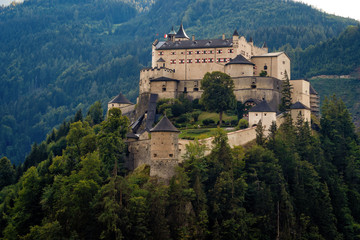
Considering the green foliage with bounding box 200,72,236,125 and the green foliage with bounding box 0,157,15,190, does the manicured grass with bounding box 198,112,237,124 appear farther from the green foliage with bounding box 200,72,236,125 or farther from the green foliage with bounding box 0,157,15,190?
the green foliage with bounding box 0,157,15,190

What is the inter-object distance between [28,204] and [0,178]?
74.5ft

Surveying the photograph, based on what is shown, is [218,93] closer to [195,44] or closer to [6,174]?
[195,44]

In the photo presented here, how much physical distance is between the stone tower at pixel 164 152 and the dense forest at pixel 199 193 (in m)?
0.93

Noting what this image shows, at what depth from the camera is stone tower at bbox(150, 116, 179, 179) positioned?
5775 centimetres

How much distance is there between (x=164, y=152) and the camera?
57.9m

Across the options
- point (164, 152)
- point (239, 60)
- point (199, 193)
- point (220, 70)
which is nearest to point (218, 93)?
point (239, 60)

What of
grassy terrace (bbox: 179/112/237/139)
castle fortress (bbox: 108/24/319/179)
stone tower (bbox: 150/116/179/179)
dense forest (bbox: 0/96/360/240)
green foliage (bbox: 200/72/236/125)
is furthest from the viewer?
castle fortress (bbox: 108/24/319/179)

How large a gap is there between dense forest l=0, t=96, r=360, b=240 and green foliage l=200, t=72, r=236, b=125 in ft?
34.4

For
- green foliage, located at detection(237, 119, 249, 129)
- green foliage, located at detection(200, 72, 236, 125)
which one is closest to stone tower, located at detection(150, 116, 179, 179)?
green foliage, located at detection(237, 119, 249, 129)

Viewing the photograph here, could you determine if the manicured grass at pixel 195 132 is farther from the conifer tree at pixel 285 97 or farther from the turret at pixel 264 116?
the conifer tree at pixel 285 97

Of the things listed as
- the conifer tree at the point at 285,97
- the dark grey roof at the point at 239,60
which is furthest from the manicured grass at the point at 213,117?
the dark grey roof at the point at 239,60

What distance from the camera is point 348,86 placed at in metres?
145

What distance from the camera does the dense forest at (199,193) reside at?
179 ft

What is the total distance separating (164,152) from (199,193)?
18.8 ft
